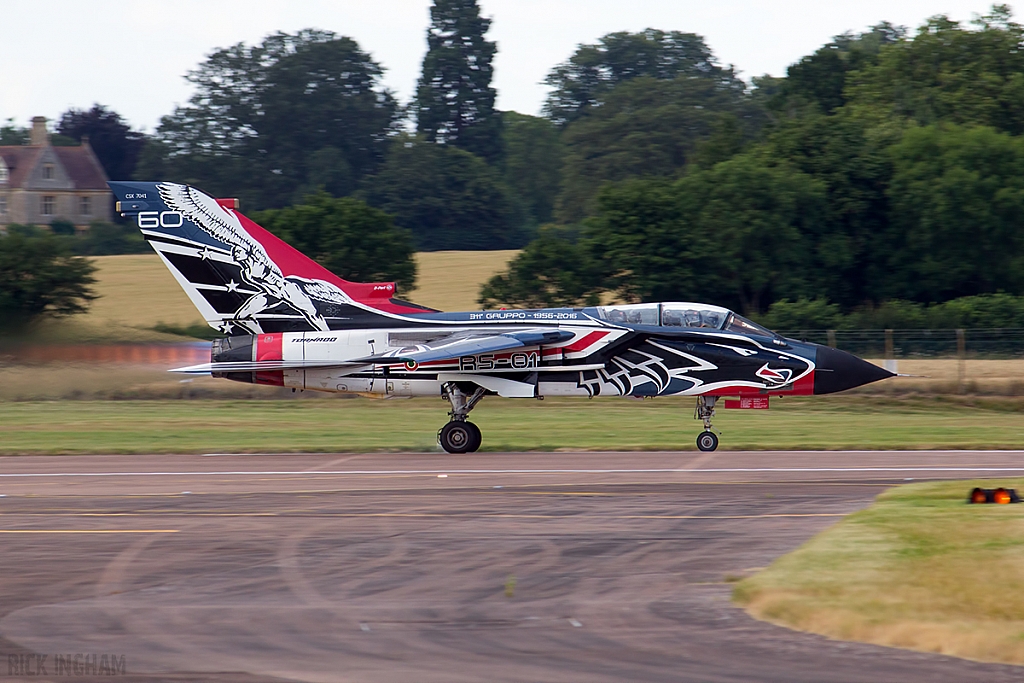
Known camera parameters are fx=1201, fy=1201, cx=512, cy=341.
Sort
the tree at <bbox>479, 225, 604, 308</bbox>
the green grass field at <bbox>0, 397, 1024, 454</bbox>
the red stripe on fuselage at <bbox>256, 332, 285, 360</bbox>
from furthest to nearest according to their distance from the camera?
the tree at <bbox>479, 225, 604, 308</bbox> → the green grass field at <bbox>0, 397, 1024, 454</bbox> → the red stripe on fuselage at <bbox>256, 332, 285, 360</bbox>

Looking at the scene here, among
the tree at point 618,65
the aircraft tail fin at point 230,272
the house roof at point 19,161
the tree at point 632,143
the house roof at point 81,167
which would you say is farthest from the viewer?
the tree at point 618,65

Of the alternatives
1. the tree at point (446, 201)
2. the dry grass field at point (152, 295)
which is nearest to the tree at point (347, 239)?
the dry grass field at point (152, 295)

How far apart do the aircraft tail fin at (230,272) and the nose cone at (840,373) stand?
292 inches

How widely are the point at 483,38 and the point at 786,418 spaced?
78.9m

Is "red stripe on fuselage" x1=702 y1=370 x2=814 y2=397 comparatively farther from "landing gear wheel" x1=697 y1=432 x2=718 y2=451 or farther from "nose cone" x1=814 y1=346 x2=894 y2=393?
"landing gear wheel" x1=697 y1=432 x2=718 y2=451

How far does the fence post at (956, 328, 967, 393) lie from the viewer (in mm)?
30172

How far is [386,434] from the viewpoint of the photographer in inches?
960

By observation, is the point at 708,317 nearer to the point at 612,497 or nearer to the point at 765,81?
the point at 612,497

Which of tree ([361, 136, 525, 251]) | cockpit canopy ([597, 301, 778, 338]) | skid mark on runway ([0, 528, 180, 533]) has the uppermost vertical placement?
tree ([361, 136, 525, 251])

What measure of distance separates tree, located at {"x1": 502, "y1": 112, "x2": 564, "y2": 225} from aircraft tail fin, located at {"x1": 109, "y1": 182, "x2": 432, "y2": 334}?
7083 cm

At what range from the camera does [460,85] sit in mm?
100188

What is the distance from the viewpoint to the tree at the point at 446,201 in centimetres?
8075

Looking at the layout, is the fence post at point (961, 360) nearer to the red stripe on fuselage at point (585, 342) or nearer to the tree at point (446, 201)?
the red stripe on fuselage at point (585, 342)

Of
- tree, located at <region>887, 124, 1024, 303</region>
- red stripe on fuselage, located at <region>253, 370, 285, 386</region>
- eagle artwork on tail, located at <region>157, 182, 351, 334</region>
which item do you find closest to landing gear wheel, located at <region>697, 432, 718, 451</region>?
eagle artwork on tail, located at <region>157, 182, 351, 334</region>
